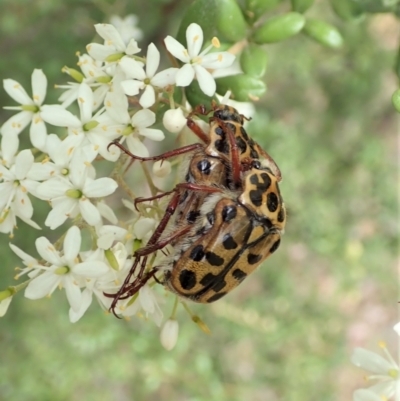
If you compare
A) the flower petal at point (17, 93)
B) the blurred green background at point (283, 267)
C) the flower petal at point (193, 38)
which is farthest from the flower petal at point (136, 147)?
the blurred green background at point (283, 267)

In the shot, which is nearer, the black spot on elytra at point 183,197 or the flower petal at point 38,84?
the black spot on elytra at point 183,197

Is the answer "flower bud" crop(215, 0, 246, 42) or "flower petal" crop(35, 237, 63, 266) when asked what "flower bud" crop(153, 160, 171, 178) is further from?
"flower bud" crop(215, 0, 246, 42)

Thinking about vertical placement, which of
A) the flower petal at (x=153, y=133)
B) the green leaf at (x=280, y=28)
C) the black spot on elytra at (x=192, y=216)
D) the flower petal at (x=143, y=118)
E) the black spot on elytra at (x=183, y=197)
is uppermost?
the green leaf at (x=280, y=28)

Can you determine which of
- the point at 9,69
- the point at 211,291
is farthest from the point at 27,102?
the point at 9,69

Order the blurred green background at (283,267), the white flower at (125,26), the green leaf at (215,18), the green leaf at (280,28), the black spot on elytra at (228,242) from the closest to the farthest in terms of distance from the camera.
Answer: the black spot on elytra at (228,242) → the green leaf at (215,18) → the green leaf at (280,28) → the white flower at (125,26) → the blurred green background at (283,267)

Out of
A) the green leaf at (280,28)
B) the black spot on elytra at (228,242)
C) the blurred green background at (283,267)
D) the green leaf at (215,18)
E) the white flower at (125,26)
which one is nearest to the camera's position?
the black spot on elytra at (228,242)

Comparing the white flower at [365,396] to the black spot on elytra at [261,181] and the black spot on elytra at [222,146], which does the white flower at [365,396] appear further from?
the black spot on elytra at [222,146]
